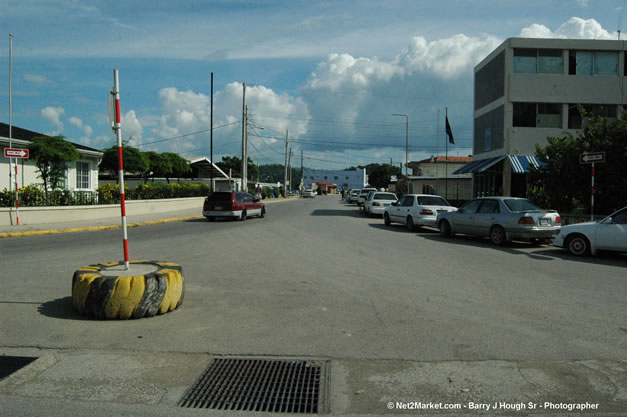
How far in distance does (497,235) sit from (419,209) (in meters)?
5.00

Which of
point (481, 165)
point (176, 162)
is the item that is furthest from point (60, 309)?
point (176, 162)

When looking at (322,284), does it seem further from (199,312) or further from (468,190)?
(468,190)

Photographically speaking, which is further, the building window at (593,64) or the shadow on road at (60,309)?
the building window at (593,64)

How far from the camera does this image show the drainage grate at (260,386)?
394 centimetres

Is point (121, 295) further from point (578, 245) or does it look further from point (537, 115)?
point (537, 115)

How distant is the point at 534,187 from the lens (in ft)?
74.0

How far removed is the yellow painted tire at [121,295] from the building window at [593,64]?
29772 mm

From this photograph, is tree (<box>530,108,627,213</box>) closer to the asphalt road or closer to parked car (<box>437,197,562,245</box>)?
parked car (<box>437,197,562,245</box>)

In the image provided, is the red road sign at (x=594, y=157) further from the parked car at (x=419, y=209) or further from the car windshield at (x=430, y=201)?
the car windshield at (x=430, y=201)

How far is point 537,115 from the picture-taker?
94.5ft

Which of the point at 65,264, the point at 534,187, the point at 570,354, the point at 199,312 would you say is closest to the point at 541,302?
the point at 570,354

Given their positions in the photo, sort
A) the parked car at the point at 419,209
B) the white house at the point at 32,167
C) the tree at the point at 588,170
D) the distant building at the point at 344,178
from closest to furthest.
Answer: the tree at the point at 588,170 < the parked car at the point at 419,209 < the white house at the point at 32,167 < the distant building at the point at 344,178

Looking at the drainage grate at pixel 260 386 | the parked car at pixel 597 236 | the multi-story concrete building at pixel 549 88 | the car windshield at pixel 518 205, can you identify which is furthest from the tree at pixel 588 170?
the drainage grate at pixel 260 386

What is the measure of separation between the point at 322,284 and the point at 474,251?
6.72m
